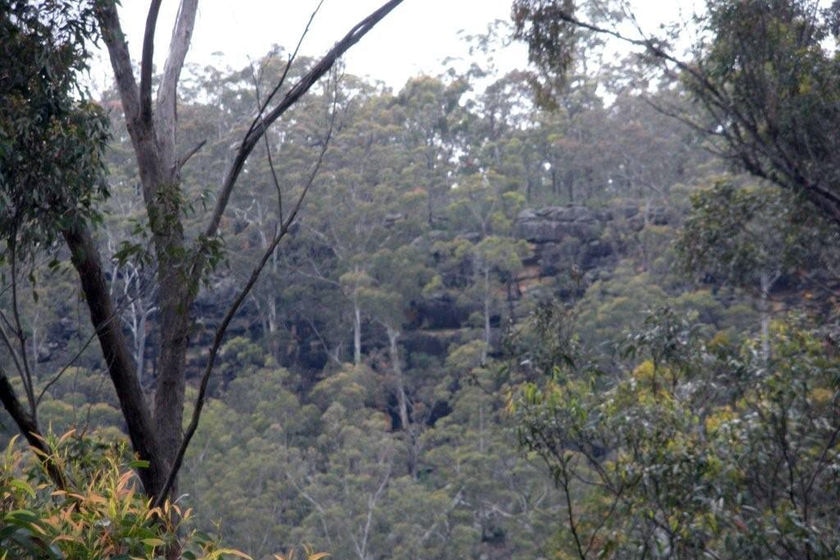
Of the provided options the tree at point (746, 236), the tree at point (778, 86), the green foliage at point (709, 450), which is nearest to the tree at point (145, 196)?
the green foliage at point (709, 450)

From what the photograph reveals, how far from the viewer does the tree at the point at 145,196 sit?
11.0ft

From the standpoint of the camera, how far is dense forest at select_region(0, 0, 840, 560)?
11.6 ft

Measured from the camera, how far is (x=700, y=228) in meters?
7.77

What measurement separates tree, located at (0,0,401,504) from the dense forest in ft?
0.06

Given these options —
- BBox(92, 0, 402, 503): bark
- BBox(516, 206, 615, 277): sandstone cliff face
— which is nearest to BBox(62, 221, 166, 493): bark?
BBox(92, 0, 402, 503): bark

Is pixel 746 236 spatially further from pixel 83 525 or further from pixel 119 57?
pixel 83 525

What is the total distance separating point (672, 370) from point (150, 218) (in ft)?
12.0

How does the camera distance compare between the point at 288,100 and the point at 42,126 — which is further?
the point at 42,126

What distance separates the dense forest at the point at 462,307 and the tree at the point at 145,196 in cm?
2

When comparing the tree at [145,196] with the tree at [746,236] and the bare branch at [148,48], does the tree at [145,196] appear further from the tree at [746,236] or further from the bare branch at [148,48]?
the tree at [746,236]

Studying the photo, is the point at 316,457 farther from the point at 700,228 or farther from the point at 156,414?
the point at 156,414

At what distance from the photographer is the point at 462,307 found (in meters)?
22.0

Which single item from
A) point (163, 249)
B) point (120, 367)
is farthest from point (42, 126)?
point (120, 367)

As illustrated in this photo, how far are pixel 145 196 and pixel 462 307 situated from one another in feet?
60.2
